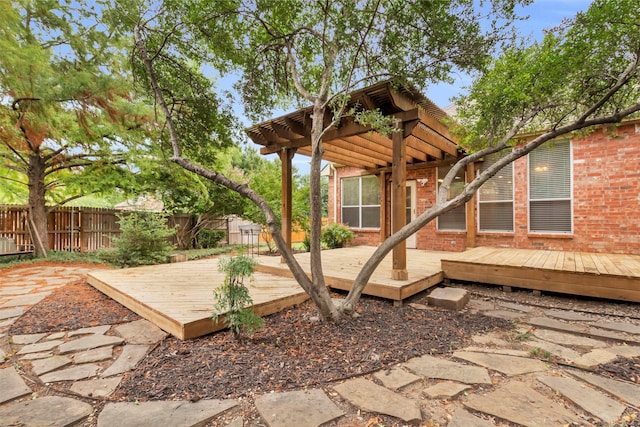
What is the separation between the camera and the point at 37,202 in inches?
299

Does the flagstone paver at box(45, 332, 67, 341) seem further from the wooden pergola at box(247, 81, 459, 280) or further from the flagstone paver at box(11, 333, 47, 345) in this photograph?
the wooden pergola at box(247, 81, 459, 280)

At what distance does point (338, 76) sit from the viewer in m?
3.35

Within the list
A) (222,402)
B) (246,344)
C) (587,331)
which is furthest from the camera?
(587,331)

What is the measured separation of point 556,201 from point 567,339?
4.46 m

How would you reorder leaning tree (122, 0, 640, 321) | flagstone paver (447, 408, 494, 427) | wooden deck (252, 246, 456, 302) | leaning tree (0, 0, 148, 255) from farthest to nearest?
leaning tree (0, 0, 148, 255)
wooden deck (252, 246, 456, 302)
leaning tree (122, 0, 640, 321)
flagstone paver (447, 408, 494, 427)

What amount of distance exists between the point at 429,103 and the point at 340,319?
10.9 ft

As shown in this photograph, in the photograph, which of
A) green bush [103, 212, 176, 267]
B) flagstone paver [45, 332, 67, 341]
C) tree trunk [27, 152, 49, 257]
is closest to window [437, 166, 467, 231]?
green bush [103, 212, 176, 267]

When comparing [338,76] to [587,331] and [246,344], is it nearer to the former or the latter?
[246,344]

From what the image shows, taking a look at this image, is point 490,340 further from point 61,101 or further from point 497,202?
point 61,101

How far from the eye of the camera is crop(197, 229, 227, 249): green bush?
11.3 meters

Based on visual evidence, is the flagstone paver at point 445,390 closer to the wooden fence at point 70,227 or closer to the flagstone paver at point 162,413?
the flagstone paver at point 162,413

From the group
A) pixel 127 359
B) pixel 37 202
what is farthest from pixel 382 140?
pixel 37 202

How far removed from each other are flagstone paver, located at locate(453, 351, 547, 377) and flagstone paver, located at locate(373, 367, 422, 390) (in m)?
0.57

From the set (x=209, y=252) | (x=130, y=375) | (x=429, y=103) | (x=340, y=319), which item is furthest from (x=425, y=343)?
(x=209, y=252)
